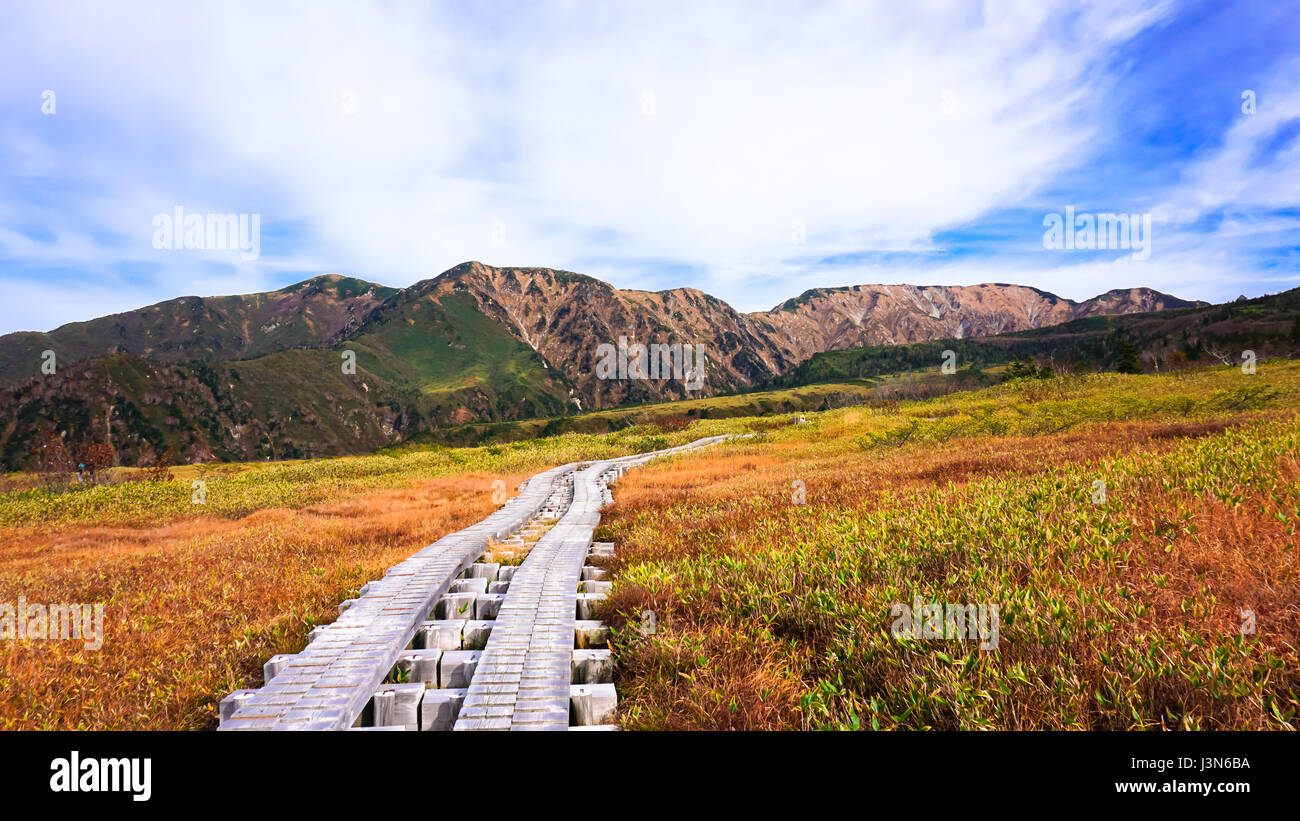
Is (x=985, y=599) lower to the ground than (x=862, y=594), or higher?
higher

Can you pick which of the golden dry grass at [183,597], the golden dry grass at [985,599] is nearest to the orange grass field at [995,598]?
→ the golden dry grass at [985,599]

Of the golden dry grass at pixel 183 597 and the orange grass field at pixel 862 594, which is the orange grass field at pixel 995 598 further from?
the golden dry grass at pixel 183 597

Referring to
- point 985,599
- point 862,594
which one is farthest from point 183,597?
point 985,599

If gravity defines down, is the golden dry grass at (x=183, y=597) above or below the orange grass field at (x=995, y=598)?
below

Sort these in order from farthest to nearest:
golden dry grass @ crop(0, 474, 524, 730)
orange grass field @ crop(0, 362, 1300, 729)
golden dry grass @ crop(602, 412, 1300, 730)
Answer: golden dry grass @ crop(0, 474, 524, 730)
orange grass field @ crop(0, 362, 1300, 729)
golden dry grass @ crop(602, 412, 1300, 730)

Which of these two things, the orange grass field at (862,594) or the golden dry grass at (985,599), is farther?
the orange grass field at (862,594)

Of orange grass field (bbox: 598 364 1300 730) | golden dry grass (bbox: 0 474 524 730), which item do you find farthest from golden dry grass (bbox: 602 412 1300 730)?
golden dry grass (bbox: 0 474 524 730)

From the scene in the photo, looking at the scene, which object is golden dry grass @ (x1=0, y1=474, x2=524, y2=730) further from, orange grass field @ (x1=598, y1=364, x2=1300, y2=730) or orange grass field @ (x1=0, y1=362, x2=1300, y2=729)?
orange grass field @ (x1=598, y1=364, x2=1300, y2=730)

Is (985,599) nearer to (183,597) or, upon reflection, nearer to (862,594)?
(862,594)

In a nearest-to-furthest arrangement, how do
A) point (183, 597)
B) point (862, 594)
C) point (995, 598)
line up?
point (995, 598), point (862, 594), point (183, 597)

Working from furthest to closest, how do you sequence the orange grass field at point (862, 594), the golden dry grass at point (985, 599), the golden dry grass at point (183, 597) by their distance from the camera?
the golden dry grass at point (183, 597) → the orange grass field at point (862, 594) → the golden dry grass at point (985, 599)

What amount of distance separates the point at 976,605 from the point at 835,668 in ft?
5.71

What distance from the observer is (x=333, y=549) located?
11.0m
